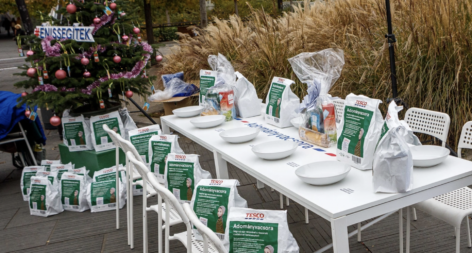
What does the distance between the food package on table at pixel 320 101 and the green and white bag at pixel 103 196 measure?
2.04 m

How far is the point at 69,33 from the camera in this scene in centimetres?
418

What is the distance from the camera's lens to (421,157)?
85.9 inches

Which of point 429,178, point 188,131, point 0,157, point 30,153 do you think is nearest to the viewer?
point 429,178

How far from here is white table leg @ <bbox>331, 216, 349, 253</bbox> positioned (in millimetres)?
1780

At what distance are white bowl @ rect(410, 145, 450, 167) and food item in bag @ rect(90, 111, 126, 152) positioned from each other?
3.00 meters

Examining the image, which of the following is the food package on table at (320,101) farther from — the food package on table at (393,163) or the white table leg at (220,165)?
the food package on table at (393,163)

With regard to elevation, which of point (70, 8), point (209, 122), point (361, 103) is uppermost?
point (70, 8)

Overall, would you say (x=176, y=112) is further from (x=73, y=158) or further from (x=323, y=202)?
(x=323, y=202)

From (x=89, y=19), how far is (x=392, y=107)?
344 centimetres

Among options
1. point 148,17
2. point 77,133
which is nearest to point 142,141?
point 77,133

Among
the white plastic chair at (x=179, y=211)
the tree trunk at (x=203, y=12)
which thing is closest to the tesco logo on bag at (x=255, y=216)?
the white plastic chair at (x=179, y=211)

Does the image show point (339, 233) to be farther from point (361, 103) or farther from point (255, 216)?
point (361, 103)

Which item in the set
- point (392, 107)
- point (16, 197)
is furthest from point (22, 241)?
point (392, 107)

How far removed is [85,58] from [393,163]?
3.16 meters
